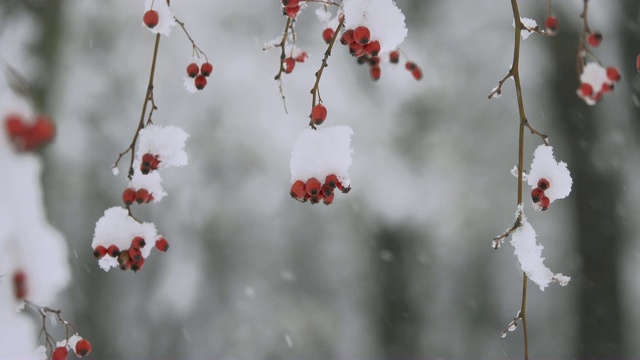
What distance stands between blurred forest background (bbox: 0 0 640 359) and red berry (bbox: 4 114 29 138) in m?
7.89

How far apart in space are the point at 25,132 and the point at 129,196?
109 centimetres

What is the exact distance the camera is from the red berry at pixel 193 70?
2.28m

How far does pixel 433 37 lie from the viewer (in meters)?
10.4

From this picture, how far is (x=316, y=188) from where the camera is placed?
1683mm

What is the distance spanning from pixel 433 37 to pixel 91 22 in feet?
17.1

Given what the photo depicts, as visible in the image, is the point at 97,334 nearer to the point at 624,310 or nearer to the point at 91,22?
the point at 91,22

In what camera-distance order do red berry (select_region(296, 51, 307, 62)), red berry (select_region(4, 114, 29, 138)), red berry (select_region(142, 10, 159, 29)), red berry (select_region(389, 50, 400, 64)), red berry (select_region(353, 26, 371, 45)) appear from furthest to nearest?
red berry (select_region(389, 50, 400, 64)) < red berry (select_region(296, 51, 307, 62)) < red berry (select_region(142, 10, 159, 29)) < red berry (select_region(353, 26, 371, 45)) < red berry (select_region(4, 114, 29, 138))

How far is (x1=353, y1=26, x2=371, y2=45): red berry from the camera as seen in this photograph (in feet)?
5.45

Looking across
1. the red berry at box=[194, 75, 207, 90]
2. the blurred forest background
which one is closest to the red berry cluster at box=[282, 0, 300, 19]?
the red berry at box=[194, 75, 207, 90]

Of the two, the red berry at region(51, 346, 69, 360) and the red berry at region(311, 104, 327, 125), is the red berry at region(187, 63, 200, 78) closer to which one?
the red berry at region(311, 104, 327, 125)

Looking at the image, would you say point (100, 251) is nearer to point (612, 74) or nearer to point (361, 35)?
point (361, 35)

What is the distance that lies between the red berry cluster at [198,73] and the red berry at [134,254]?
1.98 feet

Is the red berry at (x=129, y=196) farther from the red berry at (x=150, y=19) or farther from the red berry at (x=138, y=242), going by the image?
the red berry at (x=150, y=19)

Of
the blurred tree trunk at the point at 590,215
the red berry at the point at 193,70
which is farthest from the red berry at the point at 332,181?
the blurred tree trunk at the point at 590,215
